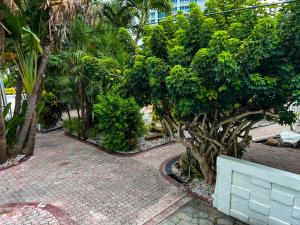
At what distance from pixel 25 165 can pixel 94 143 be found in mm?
2643

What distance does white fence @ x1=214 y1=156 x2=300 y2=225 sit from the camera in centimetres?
401

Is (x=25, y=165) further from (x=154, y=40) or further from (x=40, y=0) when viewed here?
(x=154, y=40)

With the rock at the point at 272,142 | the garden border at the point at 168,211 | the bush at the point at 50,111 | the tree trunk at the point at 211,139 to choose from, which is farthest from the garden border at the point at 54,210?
the rock at the point at 272,142

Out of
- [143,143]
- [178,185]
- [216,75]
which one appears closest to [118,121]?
[143,143]

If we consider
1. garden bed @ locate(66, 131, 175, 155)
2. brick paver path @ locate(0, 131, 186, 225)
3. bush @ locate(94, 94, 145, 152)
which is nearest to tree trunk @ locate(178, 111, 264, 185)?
brick paver path @ locate(0, 131, 186, 225)

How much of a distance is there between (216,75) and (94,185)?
411cm

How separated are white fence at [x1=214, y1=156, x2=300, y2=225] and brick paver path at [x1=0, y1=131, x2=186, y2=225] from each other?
1.16 meters

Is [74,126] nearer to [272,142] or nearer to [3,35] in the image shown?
[3,35]

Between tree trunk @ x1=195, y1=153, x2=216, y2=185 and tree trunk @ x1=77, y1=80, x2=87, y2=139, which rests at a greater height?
tree trunk @ x1=77, y1=80, x2=87, y2=139

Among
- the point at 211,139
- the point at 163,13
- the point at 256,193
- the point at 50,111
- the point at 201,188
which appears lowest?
the point at 201,188

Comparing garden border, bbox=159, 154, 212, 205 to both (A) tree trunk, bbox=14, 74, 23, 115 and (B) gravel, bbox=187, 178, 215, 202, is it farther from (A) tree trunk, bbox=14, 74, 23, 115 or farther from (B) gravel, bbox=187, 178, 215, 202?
(A) tree trunk, bbox=14, 74, 23, 115

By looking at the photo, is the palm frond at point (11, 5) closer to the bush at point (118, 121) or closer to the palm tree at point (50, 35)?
the palm tree at point (50, 35)

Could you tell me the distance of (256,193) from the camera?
175 inches

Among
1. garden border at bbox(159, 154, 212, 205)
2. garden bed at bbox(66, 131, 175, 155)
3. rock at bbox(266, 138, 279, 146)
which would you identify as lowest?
garden border at bbox(159, 154, 212, 205)
